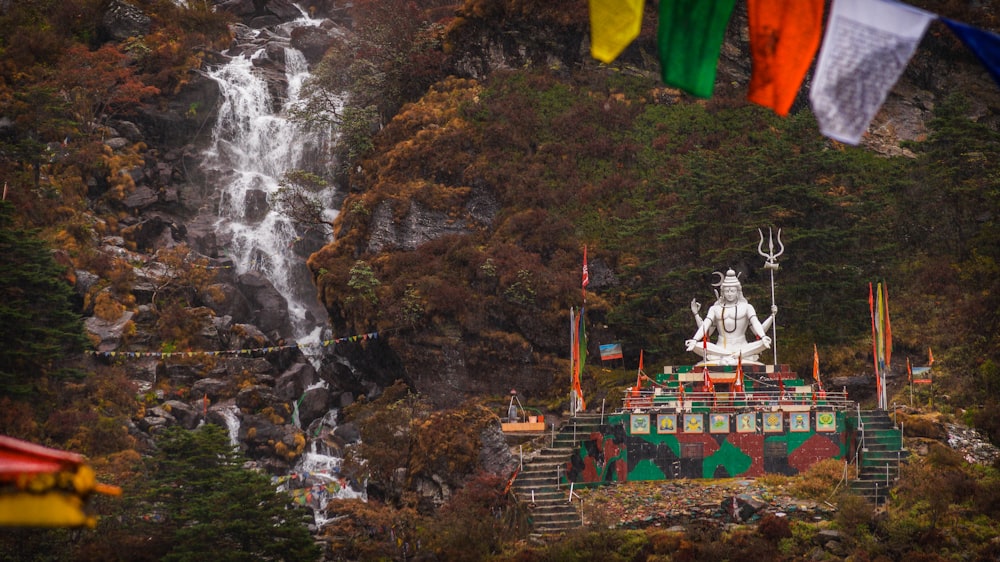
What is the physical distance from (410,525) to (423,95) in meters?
28.5

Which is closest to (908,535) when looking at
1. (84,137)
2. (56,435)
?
(56,435)

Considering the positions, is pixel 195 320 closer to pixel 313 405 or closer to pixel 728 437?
pixel 313 405

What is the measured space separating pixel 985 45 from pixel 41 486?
375 inches

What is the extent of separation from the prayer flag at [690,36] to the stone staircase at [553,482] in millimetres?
17637

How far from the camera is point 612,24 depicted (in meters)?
14.1

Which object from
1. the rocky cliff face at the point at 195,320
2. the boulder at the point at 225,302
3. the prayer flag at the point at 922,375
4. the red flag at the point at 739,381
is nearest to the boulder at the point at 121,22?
the rocky cliff face at the point at 195,320

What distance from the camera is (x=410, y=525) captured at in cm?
3192

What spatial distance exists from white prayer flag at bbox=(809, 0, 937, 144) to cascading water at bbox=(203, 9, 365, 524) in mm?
35208

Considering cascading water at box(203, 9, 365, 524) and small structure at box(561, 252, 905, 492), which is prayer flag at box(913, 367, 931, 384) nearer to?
small structure at box(561, 252, 905, 492)

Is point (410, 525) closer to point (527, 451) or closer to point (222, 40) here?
point (527, 451)

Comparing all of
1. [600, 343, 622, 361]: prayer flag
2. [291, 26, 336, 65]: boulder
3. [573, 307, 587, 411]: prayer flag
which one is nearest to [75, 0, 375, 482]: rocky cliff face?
[291, 26, 336, 65]: boulder

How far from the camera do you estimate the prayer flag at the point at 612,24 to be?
553 inches

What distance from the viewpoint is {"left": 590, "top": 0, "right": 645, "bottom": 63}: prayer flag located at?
1405cm

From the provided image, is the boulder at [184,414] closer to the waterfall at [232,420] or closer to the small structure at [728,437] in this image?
the waterfall at [232,420]
